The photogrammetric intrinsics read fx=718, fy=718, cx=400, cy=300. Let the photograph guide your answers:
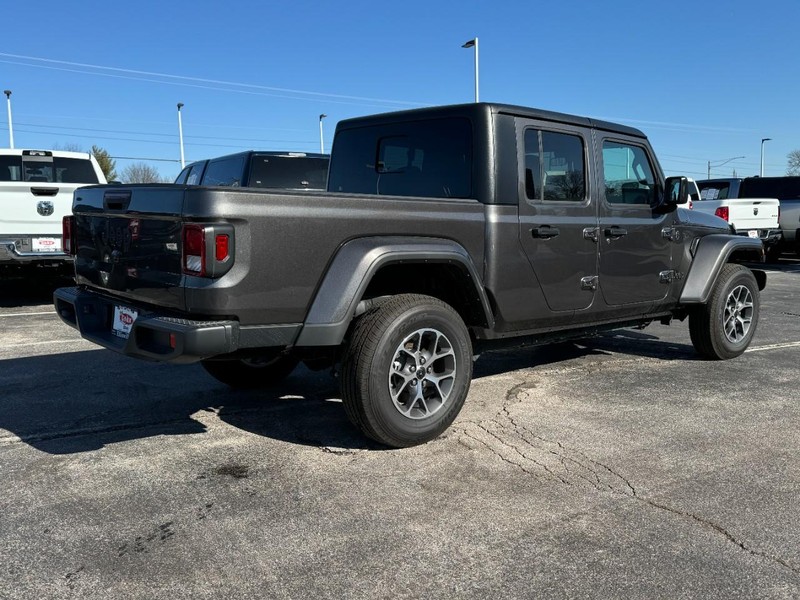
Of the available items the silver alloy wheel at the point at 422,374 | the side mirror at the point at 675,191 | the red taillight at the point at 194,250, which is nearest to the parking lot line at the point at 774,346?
the side mirror at the point at 675,191

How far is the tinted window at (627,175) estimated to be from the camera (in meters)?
5.14

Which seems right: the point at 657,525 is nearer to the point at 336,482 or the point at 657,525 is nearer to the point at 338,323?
the point at 336,482

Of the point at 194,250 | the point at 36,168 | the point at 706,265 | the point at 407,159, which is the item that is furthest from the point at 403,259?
the point at 36,168

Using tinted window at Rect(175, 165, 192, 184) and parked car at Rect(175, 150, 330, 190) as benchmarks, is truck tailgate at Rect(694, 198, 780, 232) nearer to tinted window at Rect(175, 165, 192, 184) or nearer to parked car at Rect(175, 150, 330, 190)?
parked car at Rect(175, 150, 330, 190)

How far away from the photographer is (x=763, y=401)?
491 cm

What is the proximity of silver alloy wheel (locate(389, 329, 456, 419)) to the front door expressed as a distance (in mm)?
1523

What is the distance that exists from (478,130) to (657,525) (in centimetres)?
246

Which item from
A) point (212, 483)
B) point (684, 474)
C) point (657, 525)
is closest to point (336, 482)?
point (212, 483)

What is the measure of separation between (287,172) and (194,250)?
616 cm

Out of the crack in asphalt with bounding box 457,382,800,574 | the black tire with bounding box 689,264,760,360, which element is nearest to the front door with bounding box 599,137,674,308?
the black tire with bounding box 689,264,760,360

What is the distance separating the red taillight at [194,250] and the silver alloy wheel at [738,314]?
4641 mm

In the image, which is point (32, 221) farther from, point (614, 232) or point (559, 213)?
point (614, 232)

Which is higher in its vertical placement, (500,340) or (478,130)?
(478,130)

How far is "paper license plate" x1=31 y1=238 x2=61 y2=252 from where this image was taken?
8.67m
